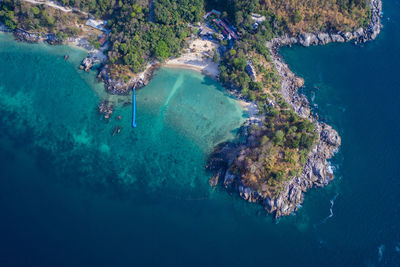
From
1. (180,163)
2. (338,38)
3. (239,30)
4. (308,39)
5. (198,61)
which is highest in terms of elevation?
(338,38)

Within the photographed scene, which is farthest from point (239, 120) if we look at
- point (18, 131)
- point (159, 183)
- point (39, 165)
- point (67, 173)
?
point (18, 131)

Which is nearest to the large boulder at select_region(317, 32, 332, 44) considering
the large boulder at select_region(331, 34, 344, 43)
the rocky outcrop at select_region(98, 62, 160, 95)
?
the large boulder at select_region(331, 34, 344, 43)

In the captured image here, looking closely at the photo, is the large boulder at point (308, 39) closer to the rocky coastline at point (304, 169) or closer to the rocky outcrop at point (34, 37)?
the rocky coastline at point (304, 169)

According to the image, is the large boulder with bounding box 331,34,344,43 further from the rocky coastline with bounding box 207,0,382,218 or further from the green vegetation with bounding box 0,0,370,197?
the rocky coastline with bounding box 207,0,382,218

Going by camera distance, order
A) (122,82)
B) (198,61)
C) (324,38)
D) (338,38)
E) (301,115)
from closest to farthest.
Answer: (301,115) < (122,82) < (198,61) < (324,38) < (338,38)

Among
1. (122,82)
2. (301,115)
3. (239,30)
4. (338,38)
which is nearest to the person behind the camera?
(301,115)

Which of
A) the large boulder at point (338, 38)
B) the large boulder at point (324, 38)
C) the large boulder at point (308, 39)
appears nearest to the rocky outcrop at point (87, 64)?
the large boulder at point (308, 39)

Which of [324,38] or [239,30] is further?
[324,38]

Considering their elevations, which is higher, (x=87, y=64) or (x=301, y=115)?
(x=301, y=115)

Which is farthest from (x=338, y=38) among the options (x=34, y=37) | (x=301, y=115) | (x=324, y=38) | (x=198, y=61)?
(x=34, y=37)

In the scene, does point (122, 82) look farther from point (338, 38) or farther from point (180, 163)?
point (338, 38)
